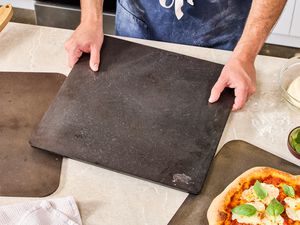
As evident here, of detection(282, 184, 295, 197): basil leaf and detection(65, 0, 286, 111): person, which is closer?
detection(282, 184, 295, 197): basil leaf

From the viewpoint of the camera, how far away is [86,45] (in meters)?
1.27

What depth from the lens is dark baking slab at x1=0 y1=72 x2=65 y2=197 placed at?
105 cm

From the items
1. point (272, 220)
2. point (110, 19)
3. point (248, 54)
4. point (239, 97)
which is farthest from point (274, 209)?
point (110, 19)

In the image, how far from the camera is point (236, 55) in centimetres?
124

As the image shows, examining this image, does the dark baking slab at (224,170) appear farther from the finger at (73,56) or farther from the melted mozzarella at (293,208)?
the finger at (73,56)

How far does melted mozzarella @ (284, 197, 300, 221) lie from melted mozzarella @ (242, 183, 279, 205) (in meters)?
0.03

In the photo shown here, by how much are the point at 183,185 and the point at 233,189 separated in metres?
0.10

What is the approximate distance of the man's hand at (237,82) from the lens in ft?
3.86

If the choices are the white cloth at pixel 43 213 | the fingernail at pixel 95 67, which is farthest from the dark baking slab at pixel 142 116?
the white cloth at pixel 43 213

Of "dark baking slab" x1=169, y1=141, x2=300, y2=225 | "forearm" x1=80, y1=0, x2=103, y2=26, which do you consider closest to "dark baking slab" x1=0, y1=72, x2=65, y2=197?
"forearm" x1=80, y1=0, x2=103, y2=26

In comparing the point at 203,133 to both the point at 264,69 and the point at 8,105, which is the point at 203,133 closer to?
the point at 264,69

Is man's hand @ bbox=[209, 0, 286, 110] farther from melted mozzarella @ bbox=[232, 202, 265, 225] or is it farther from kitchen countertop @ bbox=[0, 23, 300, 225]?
melted mozzarella @ bbox=[232, 202, 265, 225]

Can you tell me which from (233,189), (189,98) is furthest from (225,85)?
(233,189)

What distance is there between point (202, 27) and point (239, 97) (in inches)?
13.4
